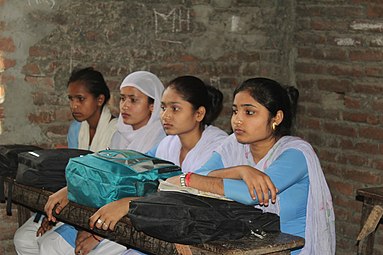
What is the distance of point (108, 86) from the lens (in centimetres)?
524

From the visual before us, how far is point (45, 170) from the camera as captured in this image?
3.93 m

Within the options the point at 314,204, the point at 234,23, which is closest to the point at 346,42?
the point at 234,23

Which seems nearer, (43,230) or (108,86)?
(43,230)

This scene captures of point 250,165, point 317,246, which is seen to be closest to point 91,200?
point 250,165

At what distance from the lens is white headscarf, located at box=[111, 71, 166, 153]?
177 inches

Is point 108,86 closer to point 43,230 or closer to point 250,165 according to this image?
point 43,230

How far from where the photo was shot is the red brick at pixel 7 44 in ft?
15.8

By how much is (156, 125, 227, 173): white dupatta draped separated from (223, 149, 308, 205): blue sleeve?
615 millimetres

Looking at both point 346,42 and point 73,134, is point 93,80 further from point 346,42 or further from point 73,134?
point 346,42

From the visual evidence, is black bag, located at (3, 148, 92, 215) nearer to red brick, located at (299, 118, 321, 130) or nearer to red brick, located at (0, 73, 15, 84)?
red brick, located at (0, 73, 15, 84)

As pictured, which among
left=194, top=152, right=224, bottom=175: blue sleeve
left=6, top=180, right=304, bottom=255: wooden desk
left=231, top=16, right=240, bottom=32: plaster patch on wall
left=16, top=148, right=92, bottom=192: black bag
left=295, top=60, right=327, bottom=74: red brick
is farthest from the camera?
left=231, top=16, right=240, bottom=32: plaster patch on wall

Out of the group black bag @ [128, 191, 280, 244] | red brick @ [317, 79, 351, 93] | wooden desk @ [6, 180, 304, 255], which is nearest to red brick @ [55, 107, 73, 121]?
wooden desk @ [6, 180, 304, 255]

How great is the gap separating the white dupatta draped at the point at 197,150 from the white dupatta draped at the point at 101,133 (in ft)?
2.06

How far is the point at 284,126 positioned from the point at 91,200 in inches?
37.0
